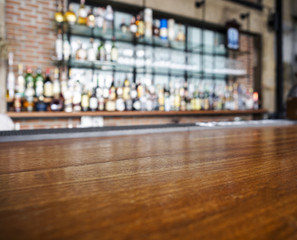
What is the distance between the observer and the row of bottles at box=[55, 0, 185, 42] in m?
2.59

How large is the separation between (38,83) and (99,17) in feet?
3.15

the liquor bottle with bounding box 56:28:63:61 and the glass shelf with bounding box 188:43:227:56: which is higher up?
the glass shelf with bounding box 188:43:227:56

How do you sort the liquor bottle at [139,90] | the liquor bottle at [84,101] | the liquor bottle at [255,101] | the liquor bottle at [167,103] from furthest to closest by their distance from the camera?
the liquor bottle at [255,101], the liquor bottle at [167,103], the liquor bottle at [139,90], the liquor bottle at [84,101]

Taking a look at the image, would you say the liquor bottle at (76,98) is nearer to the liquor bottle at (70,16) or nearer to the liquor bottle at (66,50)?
→ the liquor bottle at (66,50)

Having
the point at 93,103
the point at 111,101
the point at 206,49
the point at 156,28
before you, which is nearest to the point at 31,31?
the point at 93,103

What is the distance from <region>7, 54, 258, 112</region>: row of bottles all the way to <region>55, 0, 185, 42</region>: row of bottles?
55 cm

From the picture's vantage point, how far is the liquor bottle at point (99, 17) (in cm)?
270

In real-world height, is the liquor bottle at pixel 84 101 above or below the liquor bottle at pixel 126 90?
below

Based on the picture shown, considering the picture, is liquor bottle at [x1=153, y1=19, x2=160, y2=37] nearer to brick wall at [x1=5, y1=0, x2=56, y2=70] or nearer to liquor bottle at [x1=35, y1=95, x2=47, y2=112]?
brick wall at [x1=5, y1=0, x2=56, y2=70]

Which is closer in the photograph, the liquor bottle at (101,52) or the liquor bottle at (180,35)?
the liquor bottle at (101,52)

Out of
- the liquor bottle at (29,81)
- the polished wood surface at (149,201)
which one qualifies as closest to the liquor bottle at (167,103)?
the liquor bottle at (29,81)

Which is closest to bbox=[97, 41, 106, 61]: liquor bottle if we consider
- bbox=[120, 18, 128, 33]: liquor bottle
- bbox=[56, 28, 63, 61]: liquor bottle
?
bbox=[120, 18, 128, 33]: liquor bottle

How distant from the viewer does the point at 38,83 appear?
2.48 meters

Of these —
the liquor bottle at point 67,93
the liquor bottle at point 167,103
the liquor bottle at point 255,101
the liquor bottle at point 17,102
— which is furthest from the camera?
the liquor bottle at point 255,101
